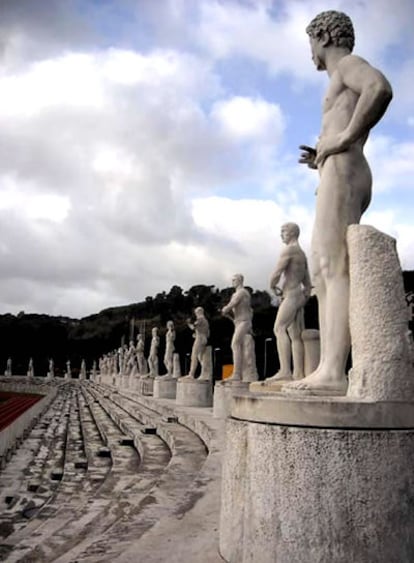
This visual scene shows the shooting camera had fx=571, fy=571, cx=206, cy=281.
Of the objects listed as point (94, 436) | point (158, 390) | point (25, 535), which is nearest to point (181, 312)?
point (158, 390)

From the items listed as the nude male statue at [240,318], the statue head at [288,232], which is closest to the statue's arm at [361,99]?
the statue head at [288,232]

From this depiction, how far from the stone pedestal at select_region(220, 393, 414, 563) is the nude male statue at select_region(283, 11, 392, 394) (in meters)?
0.57

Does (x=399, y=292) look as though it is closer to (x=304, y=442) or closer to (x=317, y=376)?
(x=317, y=376)

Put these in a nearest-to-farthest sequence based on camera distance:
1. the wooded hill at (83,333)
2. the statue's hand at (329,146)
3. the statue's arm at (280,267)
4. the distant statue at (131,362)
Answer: the statue's hand at (329,146) → the statue's arm at (280,267) → the distant statue at (131,362) → the wooded hill at (83,333)

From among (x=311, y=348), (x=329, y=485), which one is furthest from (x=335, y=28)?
(x=311, y=348)

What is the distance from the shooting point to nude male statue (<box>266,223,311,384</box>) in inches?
336

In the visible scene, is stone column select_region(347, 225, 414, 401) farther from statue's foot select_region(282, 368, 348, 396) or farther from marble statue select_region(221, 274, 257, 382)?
marble statue select_region(221, 274, 257, 382)

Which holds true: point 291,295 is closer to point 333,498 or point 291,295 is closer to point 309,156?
point 309,156

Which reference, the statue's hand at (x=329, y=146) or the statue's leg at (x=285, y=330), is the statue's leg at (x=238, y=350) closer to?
the statue's leg at (x=285, y=330)

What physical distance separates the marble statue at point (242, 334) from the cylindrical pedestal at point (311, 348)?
4.89m

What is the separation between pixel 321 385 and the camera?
353 cm

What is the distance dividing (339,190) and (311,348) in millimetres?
3956

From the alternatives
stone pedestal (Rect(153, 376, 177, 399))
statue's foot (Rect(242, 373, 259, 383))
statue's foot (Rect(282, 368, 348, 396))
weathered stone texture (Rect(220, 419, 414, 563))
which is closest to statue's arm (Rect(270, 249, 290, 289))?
statue's foot (Rect(242, 373, 259, 383))

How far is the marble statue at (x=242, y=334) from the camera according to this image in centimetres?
1227
